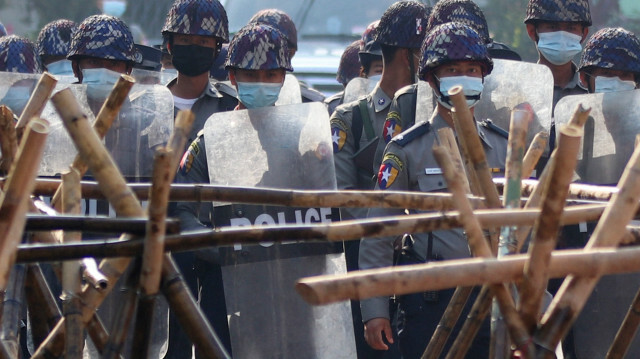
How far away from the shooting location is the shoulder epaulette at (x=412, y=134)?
473 centimetres

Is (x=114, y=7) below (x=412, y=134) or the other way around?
the other way around

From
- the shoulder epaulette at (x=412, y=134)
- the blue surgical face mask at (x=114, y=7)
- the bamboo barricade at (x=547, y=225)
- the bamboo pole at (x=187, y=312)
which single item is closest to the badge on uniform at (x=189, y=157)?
the shoulder epaulette at (x=412, y=134)

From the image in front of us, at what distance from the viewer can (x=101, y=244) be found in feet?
8.11

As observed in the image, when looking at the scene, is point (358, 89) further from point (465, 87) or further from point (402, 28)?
point (465, 87)

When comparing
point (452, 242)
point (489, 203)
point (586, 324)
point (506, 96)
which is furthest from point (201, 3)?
point (489, 203)

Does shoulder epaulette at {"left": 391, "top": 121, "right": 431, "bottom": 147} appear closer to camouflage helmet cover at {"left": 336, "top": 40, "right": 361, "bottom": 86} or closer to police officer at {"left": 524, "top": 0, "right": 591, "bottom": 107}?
police officer at {"left": 524, "top": 0, "right": 591, "bottom": 107}

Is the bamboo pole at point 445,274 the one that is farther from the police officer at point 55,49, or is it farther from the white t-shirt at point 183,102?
the police officer at point 55,49

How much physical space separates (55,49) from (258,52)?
2117mm

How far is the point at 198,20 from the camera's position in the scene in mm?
5836

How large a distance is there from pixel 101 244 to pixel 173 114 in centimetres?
279

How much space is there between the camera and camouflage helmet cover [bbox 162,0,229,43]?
5824 millimetres

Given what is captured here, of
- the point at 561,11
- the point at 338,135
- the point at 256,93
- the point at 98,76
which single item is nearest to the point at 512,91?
the point at 338,135

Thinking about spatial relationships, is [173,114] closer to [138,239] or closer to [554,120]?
[554,120]

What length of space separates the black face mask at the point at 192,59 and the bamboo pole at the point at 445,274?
12.0 feet
